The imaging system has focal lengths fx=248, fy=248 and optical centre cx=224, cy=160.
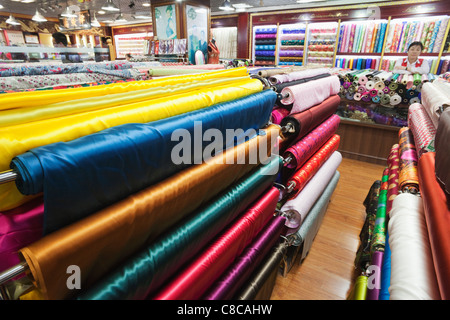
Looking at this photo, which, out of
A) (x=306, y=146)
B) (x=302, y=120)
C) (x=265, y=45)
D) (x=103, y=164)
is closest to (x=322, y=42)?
(x=265, y=45)

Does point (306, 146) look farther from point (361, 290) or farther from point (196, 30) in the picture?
point (196, 30)

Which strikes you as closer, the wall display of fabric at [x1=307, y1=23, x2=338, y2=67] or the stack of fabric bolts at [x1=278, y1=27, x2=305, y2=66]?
the wall display of fabric at [x1=307, y1=23, x2=338, y2=67]

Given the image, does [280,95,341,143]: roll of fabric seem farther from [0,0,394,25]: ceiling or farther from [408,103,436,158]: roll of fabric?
[0,0,394,25]: ceiling

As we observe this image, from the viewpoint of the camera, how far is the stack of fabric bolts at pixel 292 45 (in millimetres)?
7473

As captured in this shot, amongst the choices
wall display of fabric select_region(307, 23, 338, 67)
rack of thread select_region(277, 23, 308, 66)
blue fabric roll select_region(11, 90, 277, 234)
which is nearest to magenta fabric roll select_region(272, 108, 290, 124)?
blue fabric roll select_region(11, 90, 277, 234)

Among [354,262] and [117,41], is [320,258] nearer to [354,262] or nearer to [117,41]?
[354,262]

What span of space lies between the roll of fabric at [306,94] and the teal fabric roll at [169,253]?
706mm

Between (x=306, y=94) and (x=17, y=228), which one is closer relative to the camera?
(x=17, y=228)

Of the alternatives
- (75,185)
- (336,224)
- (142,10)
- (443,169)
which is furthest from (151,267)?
(142,10)

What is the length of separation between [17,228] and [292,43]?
8.36m

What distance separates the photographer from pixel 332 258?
6.59ft

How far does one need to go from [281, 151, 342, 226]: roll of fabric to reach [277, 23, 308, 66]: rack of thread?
19.9 ft

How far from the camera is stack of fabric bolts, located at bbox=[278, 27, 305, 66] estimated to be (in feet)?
24.5

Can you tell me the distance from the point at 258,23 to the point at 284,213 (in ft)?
26.6
